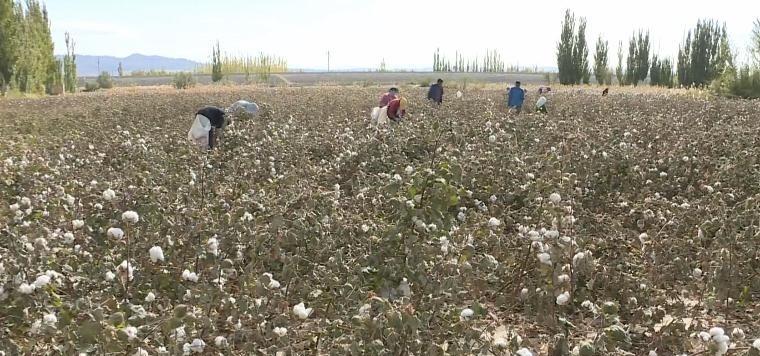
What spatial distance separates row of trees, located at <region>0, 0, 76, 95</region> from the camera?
100 ft

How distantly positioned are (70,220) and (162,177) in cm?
118

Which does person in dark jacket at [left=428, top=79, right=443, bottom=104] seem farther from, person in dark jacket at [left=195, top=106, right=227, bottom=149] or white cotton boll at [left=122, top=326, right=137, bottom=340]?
white cotton boll at [left=122, top=326, right=137, bottom=340]

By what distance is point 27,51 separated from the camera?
32.3 metres

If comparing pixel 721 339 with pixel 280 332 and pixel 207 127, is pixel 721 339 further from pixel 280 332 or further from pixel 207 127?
pixel 207 127

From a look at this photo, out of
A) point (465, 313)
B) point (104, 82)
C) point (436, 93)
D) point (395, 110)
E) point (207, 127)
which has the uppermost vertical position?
point (104, 82)

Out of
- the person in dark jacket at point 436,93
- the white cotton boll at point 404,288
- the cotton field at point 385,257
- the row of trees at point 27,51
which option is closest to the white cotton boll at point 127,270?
the cotton field at point 385,257

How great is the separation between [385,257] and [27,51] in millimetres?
34105

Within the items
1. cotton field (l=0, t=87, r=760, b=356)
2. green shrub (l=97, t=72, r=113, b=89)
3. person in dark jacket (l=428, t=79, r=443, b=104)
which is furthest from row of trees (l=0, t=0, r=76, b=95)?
cotton field (l=0, t=87, r=760, b=356)

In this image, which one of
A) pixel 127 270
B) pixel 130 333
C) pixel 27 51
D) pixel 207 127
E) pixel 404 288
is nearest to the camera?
pixel 130 333

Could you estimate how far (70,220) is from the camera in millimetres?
4730

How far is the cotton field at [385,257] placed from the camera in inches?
111

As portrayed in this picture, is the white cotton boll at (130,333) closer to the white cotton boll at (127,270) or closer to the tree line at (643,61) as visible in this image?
the white cotton boll at (127,270)

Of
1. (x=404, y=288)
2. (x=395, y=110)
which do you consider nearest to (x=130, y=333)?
(x=404, y=288)

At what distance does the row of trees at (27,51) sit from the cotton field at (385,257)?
27.7 metres
